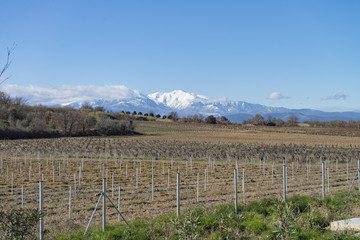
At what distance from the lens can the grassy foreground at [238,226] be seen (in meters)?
7.14

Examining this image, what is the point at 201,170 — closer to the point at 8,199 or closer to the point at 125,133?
the point at 8,199

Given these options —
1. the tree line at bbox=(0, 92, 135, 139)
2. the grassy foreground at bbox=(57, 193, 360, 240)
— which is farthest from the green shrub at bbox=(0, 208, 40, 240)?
the tree line at bbox=(0, 92, 135, 139)

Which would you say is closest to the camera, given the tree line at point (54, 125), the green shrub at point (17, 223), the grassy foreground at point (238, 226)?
the green shrub at point (17, 223)

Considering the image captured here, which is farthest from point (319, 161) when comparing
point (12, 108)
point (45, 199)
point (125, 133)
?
point (12, 108)

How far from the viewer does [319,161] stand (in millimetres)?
35375

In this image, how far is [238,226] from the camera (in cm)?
922

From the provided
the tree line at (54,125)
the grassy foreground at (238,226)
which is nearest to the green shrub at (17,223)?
the grassy foreground at (238,226)

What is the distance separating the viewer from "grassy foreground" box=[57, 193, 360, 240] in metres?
7.14

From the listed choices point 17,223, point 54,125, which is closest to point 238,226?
point 17,223

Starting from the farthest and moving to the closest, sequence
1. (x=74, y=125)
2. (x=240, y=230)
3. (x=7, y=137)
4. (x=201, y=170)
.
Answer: (x=74, y=125), (x=7, y=137), (x=201, y=170), (x=240, y=230)

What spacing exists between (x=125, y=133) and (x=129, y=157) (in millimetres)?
38951

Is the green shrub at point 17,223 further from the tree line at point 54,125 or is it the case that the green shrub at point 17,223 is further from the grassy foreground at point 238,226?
the tree line at point 54,125

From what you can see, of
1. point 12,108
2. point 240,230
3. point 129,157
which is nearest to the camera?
point 240,230

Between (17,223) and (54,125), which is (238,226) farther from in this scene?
(54,125)
